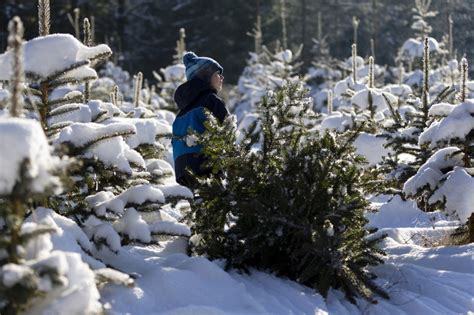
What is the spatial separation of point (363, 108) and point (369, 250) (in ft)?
17.6

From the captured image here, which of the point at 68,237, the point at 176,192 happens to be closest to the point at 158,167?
the point at 176,192

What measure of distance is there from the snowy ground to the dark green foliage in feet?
0.42

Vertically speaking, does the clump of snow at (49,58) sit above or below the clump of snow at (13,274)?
above

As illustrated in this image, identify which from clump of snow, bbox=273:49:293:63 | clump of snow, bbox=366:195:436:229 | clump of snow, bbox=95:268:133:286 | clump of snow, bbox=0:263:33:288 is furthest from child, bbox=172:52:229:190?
clump of snow, bbox=273:49:293:63

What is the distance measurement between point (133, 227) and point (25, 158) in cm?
159

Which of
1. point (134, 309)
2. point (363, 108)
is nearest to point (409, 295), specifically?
point (134, 309)

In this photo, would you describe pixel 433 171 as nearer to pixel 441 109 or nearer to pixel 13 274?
pixel 441 109

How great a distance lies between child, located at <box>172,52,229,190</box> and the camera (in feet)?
18.5

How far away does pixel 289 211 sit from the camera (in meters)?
4.66

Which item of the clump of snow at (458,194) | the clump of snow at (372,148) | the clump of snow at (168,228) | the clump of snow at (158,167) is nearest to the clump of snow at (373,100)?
the clump of snow at (372,148)

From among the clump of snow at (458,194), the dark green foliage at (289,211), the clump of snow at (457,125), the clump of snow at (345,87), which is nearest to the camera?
the dark green foliage at (289,211)

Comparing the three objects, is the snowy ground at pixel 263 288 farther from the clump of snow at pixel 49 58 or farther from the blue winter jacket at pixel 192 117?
the clump of snow at pixel 49 58

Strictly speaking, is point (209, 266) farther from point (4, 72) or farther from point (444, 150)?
point (444, 150)

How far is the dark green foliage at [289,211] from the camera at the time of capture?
179 inches
